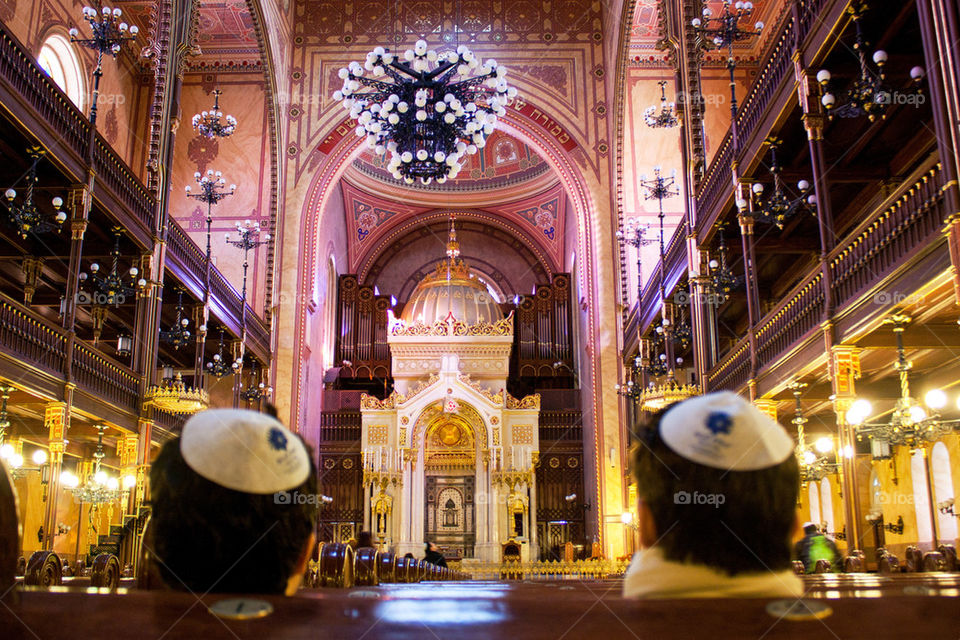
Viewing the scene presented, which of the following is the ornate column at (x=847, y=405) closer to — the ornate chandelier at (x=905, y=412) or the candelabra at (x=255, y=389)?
the ornate chandelier at (x=905, y=412)

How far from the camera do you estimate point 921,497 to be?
15.0 m

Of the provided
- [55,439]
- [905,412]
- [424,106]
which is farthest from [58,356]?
[905,412]

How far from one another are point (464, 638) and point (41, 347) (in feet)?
39.7

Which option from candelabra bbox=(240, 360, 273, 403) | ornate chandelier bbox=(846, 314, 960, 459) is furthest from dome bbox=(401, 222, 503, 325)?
ornate chandelier bbox=(846, 314, 960, 459)

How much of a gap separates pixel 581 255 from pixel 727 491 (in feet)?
73.9

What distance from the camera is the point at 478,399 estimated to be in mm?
24328

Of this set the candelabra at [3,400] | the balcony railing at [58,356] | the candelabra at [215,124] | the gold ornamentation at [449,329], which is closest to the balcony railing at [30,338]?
the balcony railing at [58,356]

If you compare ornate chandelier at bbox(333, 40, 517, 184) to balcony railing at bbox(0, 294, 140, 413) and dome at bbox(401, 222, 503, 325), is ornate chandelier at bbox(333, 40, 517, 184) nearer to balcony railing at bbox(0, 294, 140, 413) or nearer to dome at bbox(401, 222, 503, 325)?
balcony railing at bbox(0, 294, 140, 413)

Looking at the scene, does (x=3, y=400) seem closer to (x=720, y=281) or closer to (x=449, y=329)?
(x=720, y=281)

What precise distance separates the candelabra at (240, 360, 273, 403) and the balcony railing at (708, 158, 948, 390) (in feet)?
39.1

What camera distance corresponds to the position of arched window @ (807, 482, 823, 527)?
19.2 meters

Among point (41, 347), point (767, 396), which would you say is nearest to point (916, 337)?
point (767, 396)

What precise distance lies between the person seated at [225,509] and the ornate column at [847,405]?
9.11 metres

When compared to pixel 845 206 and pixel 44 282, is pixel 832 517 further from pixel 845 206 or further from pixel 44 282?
pixel 44 282
